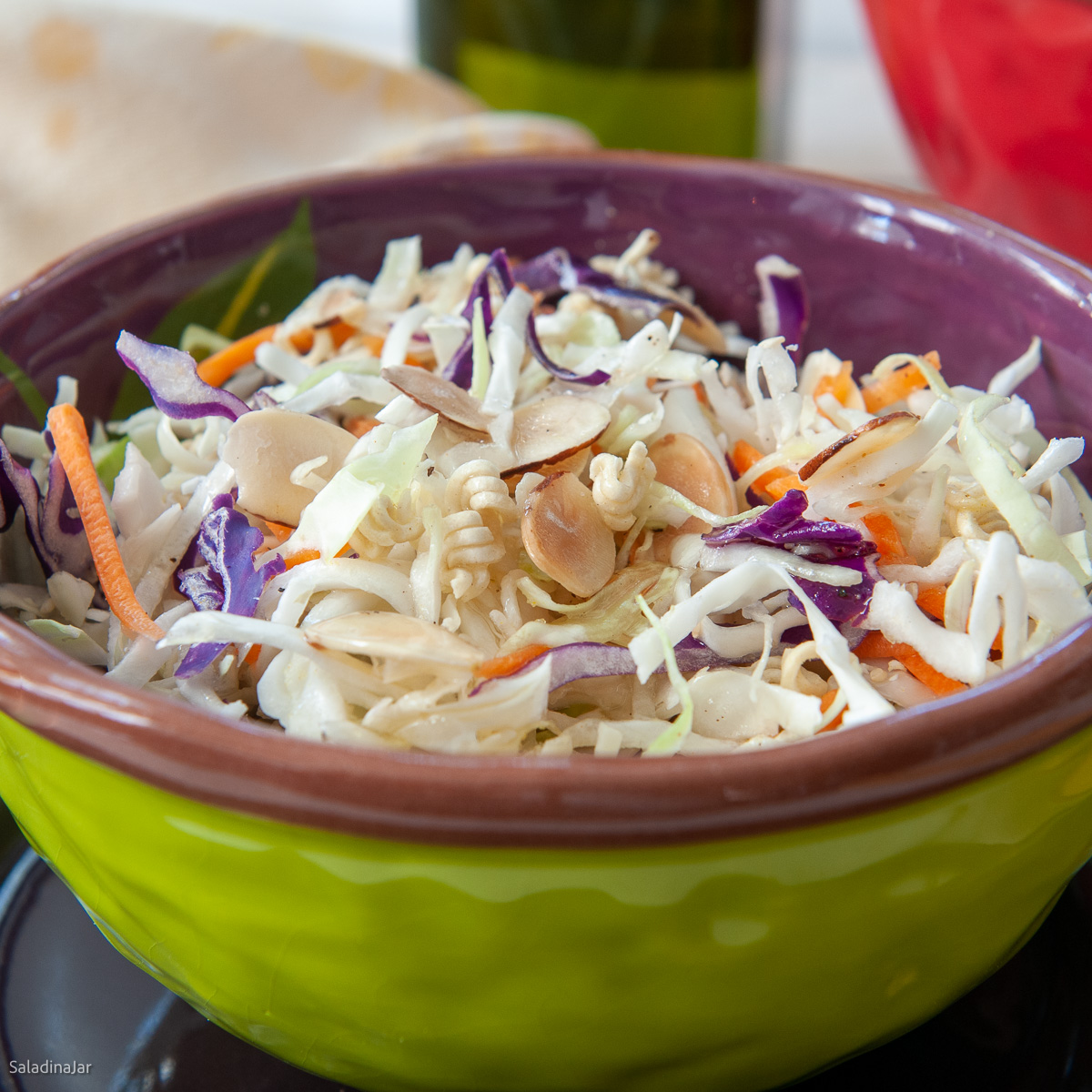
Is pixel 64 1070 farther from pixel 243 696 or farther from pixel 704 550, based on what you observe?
pixel 704 550

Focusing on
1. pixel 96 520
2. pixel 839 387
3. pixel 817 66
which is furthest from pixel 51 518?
pixel 817 66

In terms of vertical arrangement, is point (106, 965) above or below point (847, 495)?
below

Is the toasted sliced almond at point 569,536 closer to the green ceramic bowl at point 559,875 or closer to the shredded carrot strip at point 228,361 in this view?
the green ceramic bowl at point 559,875

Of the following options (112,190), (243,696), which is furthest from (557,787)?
(112,190)

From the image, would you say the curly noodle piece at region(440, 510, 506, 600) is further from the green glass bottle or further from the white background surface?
the white background surface

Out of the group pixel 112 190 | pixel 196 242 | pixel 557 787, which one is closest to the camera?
pixel 557 787

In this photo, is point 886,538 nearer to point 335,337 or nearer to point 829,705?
point 829,705
